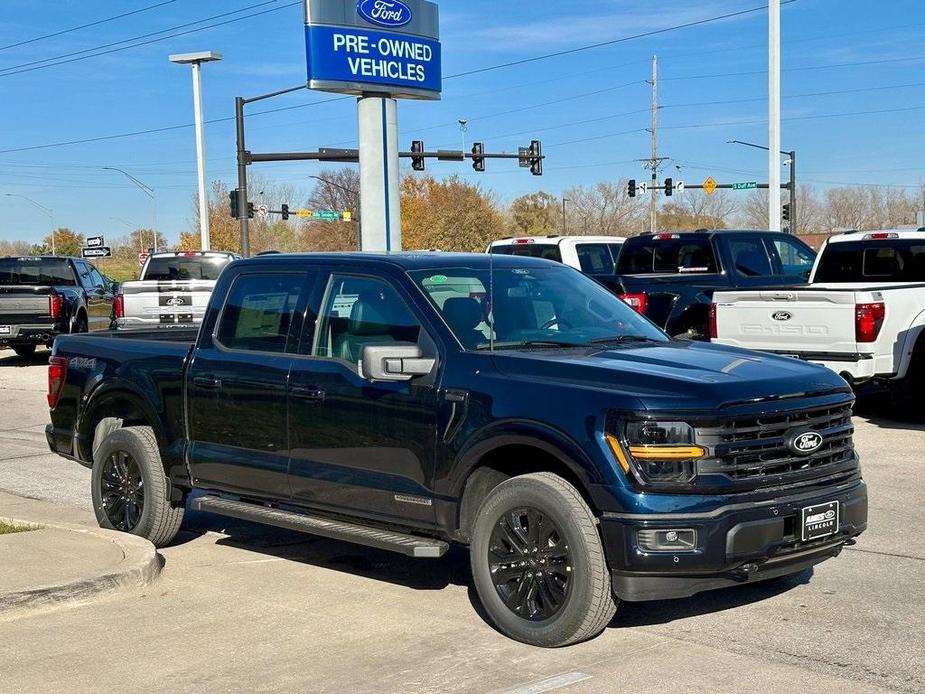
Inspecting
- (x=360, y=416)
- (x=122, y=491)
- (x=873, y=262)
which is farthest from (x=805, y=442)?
(x=873, y=262)

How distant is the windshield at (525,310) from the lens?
650cm

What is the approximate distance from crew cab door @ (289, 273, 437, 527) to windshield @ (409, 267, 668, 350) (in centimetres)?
22

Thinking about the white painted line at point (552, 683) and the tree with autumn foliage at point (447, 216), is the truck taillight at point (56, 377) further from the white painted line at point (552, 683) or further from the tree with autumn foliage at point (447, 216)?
the tree with autumn foliage at point (447, 216)

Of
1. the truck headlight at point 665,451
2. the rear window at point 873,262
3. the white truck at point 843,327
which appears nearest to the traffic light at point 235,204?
the rear window at point 873,262

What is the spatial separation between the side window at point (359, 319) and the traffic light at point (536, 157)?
41232mm

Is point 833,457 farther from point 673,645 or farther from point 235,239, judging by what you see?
point 235,239

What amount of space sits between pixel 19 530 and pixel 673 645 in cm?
475

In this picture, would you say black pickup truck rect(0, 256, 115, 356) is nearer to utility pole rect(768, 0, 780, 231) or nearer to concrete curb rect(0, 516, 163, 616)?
utility pole rect(768, 0, 780, 231)

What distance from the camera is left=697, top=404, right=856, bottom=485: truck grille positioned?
546cm

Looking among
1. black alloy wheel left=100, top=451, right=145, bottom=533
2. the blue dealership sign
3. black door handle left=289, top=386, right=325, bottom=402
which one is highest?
the blue dealership sign

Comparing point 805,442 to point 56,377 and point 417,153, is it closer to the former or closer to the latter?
point 56,377

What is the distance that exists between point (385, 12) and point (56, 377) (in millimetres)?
17602

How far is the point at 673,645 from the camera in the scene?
5738mm

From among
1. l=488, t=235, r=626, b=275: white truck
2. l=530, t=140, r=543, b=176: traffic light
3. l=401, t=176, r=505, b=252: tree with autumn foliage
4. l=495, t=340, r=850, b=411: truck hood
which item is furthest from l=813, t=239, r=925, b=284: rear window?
l=401, t=176, r=505, b=252: tree with autumn foliage
